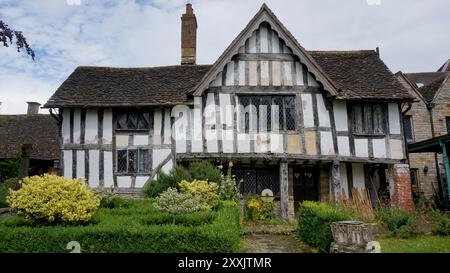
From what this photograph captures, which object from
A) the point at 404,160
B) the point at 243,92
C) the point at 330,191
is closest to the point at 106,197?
the point at 243,92

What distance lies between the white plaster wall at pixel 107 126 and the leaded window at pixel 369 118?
10.1m

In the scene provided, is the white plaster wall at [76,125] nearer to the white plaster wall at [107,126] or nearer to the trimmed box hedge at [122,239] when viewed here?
the white plaster wall at [107,126]

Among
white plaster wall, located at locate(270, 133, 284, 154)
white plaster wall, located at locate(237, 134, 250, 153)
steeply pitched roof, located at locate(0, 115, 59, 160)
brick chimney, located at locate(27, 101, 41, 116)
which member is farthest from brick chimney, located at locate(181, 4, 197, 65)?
brick chimney, located at locate(27, 101, 41, 116)

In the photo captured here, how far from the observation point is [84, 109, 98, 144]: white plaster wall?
15.3m

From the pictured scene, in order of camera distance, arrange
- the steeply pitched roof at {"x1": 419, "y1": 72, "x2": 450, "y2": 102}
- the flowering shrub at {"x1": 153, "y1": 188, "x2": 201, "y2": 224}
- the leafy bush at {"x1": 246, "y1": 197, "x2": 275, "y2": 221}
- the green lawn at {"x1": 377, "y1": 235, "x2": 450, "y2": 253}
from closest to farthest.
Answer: the green lawn at {"x1": 377, "y1": 235, "x2": 450, "y2": 253}, the flowering shrub at {"x1": 153, "y1": 188, "x2": 201, "y2": 224}, the leafy bush at {"x1": 246, "y1": 197, "x2": 275, "y2": 221}, the steeply pitched roof at {"x1": 419, "y1": 72, "x2": 450, "y2": 102}

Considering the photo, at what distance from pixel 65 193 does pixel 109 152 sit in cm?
723

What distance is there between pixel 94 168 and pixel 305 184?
9114mm

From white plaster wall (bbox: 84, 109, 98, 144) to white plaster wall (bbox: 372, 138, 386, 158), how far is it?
37.3 ft

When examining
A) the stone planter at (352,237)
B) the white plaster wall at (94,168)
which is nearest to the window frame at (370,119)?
the stone planter at (352,237)

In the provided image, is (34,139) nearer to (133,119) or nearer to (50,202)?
(133,119)

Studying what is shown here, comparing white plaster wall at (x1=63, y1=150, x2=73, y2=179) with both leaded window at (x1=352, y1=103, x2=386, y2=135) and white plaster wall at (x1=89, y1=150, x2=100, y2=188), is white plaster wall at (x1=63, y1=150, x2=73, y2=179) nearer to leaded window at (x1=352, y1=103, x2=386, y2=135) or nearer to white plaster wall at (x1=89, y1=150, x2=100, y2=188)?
white plaster wall at (x1=89, y1=150, x2=100, y2=188)

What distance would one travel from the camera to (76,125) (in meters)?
15.4

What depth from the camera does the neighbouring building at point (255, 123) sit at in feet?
48.2

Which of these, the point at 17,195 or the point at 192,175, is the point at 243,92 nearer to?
the point at 192,175
